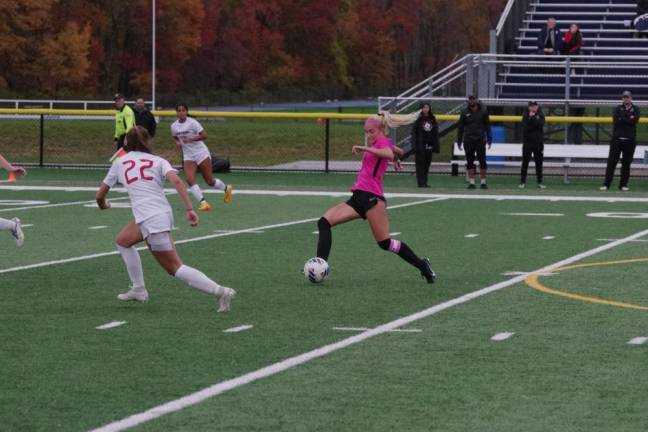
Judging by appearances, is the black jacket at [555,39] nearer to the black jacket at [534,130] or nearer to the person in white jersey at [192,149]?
the black jacket at [534,130]

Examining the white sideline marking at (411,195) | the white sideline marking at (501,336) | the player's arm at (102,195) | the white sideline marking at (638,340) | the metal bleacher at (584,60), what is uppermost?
the metal bleacher at (584,60)

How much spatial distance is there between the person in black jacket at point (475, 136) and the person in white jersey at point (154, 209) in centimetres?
1611

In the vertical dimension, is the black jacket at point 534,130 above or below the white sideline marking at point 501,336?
above

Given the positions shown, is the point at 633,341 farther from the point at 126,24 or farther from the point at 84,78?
the point at 126,24

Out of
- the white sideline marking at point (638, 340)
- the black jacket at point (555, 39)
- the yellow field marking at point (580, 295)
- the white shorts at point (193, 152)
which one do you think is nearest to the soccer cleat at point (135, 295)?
the yellow field marking at point (580, 295)

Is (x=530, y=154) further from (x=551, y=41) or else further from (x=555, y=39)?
(x=555, y=39)

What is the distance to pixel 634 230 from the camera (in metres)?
19.0

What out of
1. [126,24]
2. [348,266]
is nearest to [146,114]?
[348,266]

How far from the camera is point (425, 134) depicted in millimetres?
27969

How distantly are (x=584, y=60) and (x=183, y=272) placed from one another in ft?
89.5

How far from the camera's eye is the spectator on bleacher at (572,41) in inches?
1407

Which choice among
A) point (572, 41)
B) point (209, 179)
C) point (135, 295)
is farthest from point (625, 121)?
point (135, 295)

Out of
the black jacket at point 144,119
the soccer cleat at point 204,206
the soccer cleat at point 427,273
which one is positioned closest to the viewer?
the soccer cleat at point 427,273

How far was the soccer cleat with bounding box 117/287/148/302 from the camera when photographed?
1177cm
